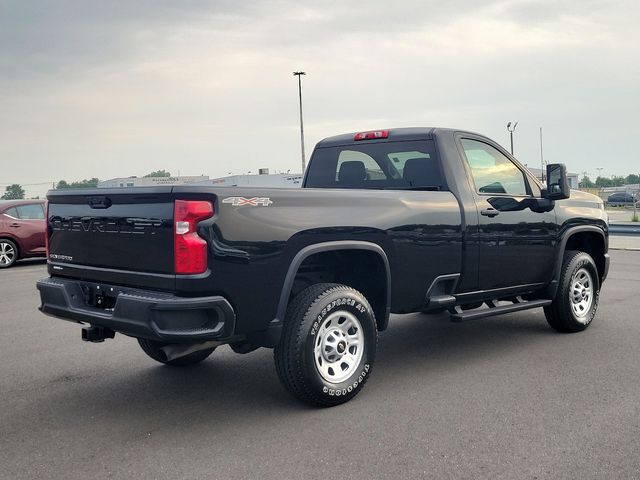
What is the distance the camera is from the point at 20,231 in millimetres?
15195

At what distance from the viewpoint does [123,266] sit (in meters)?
4.40

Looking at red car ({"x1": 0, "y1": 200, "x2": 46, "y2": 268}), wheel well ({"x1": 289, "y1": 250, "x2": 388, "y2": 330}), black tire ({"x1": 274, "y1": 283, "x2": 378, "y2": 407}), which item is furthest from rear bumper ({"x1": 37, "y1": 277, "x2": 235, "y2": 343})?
red car ({"x1": 0, "y1": 200, "x2": 46, "y2": 268})

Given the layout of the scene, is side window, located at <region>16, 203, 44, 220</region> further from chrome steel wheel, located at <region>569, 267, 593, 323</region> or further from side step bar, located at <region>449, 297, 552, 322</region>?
chrome steel wheel, located at <region>569, 267, 593, 323</region>

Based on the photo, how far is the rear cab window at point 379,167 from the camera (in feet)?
19.0

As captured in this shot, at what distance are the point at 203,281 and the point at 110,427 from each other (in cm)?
121

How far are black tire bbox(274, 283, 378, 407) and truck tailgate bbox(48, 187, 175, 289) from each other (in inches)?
36.5

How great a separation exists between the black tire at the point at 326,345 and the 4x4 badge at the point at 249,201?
2.45 feet

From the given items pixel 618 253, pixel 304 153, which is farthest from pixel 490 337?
pixel 304 153

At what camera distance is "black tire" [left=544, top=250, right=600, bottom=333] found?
6.73m

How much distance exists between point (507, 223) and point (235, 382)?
108 inches

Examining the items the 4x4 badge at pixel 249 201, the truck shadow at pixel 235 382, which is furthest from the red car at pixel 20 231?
the 4x4 badge at pixel 249 201

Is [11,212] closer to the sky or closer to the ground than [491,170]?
closer to the ground

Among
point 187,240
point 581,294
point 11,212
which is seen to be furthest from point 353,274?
point 11,212

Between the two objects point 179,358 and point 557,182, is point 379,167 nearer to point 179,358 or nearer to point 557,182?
point 557,182
